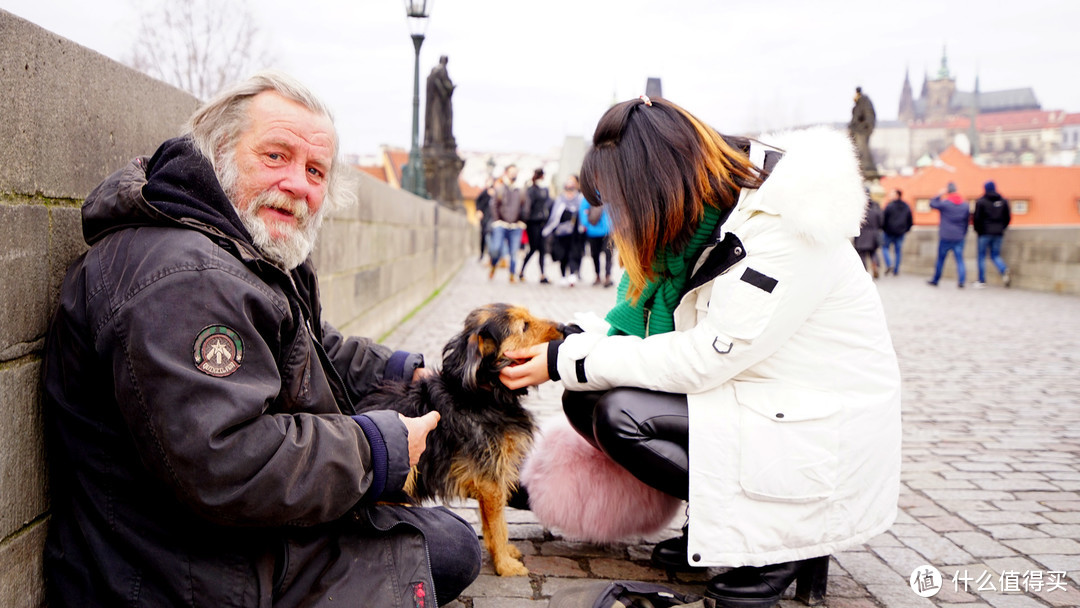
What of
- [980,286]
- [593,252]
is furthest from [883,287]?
[593,252]

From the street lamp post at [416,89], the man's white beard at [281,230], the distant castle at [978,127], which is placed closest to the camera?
the man's white beard at [281,230]

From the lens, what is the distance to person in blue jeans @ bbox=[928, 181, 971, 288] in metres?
19.6

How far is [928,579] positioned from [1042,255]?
58.5ft

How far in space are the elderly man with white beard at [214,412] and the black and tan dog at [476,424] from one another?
0.94m

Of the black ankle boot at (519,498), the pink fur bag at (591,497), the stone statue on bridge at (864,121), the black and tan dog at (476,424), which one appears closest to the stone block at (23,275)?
the black and tan dog at (476,424)

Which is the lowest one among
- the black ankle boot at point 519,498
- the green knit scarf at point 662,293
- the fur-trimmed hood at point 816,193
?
the black ankle boot at point 519,498

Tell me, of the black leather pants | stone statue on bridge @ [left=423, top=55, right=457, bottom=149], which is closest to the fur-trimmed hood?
the black leather pants

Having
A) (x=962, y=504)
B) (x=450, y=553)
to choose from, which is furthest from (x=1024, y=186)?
(x=450, y=553)

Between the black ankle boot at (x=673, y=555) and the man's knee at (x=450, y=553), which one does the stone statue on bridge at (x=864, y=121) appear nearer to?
the black ankle boot at (x=673, y=555)

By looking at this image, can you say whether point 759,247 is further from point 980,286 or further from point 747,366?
point 980,286

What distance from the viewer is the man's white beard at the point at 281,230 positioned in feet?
7.76

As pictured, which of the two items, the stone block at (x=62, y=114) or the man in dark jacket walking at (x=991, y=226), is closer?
the stone block at (x=62, y=114)

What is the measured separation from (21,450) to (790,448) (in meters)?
2.24

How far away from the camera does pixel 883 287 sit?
19.8 m
